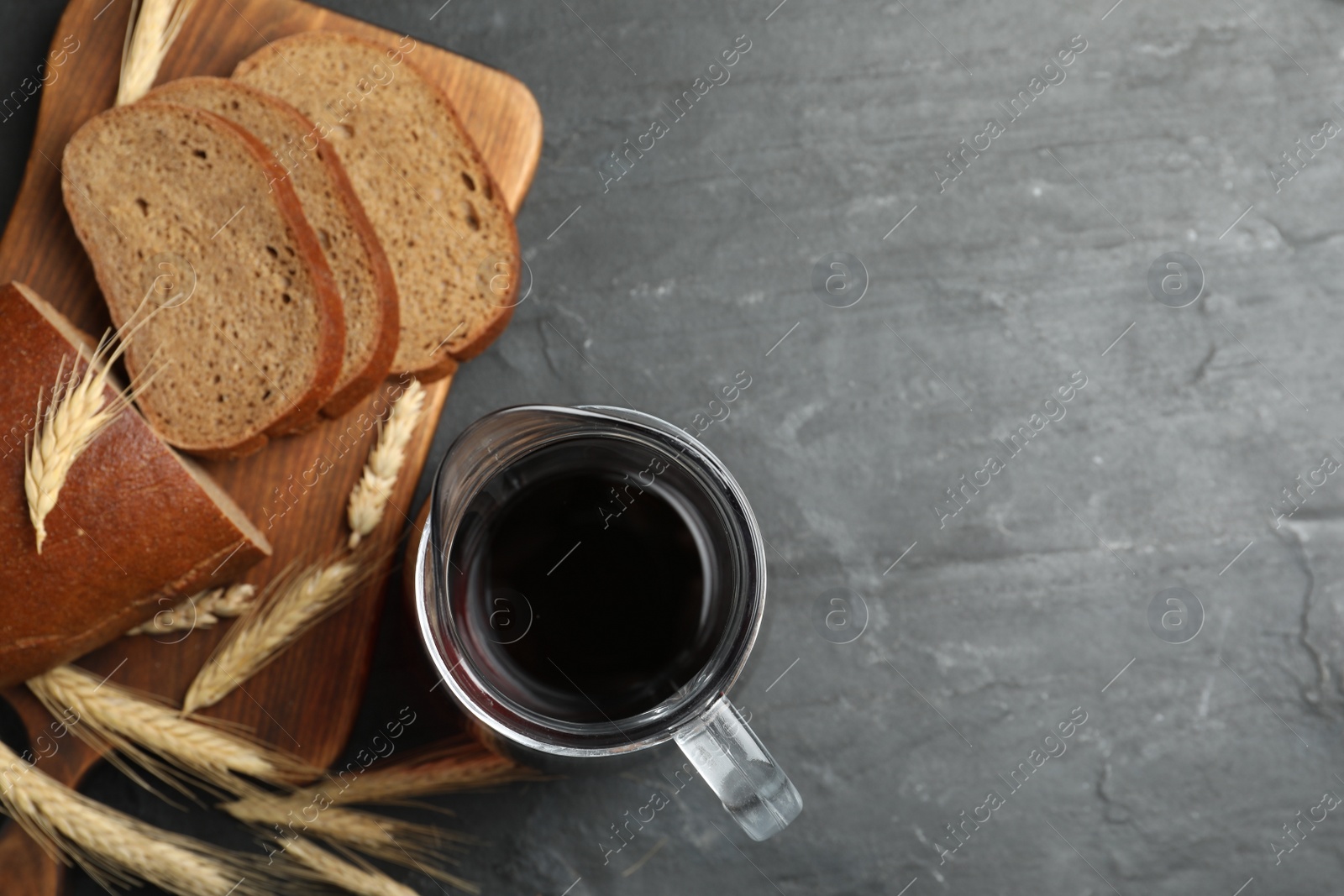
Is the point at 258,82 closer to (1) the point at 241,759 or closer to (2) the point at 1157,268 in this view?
(1) the point at 241,759

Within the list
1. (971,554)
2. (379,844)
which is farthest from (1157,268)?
(379,844)

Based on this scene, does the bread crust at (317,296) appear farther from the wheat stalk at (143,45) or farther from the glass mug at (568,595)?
the glass mug at (568,595)

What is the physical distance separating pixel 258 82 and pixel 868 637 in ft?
3.62

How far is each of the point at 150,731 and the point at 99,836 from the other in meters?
0.13

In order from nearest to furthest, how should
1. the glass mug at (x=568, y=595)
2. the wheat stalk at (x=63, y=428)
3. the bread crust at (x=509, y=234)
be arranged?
the glass mug at (x=568, y=595) < the wheat stalk at (x=63, y=428) < the bread crust at (x=509, y=234)

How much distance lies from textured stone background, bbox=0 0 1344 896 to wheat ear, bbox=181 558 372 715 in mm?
269

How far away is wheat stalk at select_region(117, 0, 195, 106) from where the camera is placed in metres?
1.17

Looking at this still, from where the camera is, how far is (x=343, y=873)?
1145 mm

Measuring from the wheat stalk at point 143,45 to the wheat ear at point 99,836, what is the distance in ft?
2.73

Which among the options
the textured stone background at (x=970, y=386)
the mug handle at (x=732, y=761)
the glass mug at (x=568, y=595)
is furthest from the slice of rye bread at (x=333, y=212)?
the mug handle at (x=732, y=761)

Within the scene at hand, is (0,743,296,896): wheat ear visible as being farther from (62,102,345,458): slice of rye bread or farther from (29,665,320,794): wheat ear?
(62,102,345,458): slice of rye bread

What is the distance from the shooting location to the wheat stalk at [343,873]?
1.14 meters

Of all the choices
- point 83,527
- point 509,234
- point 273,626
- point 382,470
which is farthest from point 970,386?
point 83,527

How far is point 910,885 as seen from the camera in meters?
1.28
